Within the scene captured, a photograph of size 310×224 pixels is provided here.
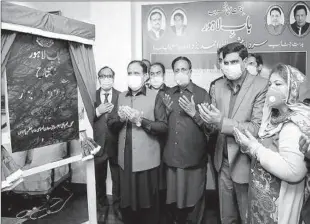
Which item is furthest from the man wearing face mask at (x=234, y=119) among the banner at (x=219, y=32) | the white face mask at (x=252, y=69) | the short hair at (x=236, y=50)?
the banner at (x=219, y=32)

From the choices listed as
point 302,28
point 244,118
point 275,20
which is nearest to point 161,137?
point 244,118

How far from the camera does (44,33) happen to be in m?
2.19

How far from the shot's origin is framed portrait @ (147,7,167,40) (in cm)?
411

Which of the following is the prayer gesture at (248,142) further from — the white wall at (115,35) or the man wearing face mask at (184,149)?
the white wall at (115,35)

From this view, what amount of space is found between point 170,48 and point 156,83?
101 cm

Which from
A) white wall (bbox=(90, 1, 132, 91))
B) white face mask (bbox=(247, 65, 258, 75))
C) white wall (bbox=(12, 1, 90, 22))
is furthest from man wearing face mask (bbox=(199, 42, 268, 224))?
white wall (bbox=(12, 1, 90, 22))

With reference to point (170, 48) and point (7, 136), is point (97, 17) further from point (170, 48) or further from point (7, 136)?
point (7, 136)

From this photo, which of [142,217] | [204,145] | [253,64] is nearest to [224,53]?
[204,145]

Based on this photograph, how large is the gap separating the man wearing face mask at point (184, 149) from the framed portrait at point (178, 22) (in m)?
1.42

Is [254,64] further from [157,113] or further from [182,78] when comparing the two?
[157,113]

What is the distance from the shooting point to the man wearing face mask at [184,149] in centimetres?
274

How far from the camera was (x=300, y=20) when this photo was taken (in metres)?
3.75

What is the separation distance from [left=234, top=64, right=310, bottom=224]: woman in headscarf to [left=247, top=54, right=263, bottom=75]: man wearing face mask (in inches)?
70.3

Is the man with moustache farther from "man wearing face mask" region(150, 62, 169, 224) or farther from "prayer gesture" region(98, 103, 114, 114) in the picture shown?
"prayer gesture" region(98, 103, 114, 114)
